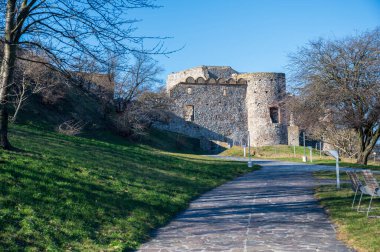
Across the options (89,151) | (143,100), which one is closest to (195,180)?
(89,151)

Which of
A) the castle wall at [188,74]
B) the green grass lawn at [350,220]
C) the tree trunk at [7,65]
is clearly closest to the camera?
the green grass lawn at [350,220]

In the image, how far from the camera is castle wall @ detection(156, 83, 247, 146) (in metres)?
40.1

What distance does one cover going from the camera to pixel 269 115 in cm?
3988

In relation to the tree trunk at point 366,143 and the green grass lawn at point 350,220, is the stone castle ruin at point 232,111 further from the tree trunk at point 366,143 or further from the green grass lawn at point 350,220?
the green grass lawn at point 350,220

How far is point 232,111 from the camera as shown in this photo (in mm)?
42406

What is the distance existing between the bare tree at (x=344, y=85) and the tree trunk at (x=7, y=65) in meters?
14.7

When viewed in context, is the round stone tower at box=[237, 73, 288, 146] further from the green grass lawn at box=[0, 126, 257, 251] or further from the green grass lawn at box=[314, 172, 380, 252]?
the green grass lawn at box=[314, 172, 380, 252]

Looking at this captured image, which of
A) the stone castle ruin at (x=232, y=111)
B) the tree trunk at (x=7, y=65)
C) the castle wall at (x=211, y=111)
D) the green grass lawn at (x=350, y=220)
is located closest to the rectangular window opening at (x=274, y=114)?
the stone castle ruin at (x=232, y=111)

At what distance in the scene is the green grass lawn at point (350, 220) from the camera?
20.1 ft

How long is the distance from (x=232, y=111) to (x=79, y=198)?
115ft

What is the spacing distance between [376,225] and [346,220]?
0.72 meters

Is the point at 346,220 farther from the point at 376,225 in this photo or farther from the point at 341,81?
the point at 341,81

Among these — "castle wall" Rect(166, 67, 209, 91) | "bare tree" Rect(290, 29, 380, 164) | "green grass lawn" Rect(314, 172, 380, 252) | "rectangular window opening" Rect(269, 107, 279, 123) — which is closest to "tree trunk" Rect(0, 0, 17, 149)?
"green grass lawn" Rect(314, 172, 380, 252)

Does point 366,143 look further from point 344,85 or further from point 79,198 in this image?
point 79,198
